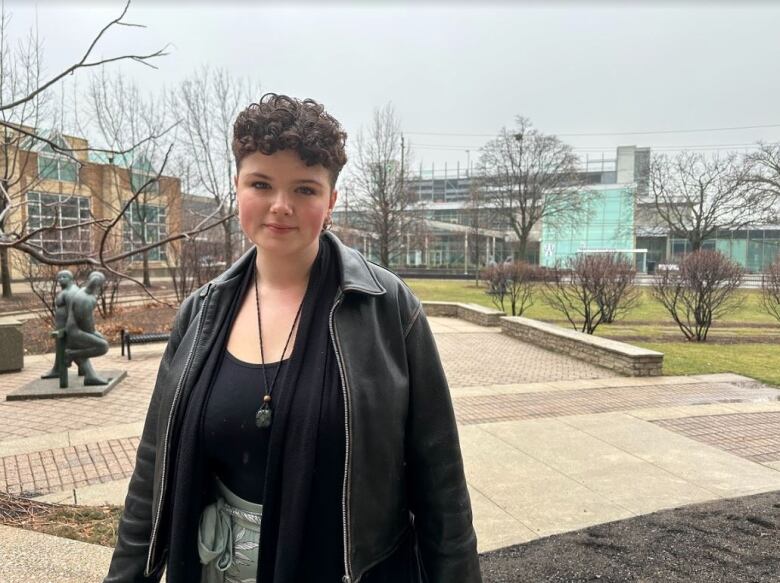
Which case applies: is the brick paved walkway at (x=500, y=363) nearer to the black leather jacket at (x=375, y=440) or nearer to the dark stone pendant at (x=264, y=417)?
the black leather jacket at (x=375, y=440)

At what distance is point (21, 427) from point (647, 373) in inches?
344

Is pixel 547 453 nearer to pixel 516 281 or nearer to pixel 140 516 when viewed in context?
pixel 140 516

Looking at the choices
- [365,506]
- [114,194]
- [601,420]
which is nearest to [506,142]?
[114,194]

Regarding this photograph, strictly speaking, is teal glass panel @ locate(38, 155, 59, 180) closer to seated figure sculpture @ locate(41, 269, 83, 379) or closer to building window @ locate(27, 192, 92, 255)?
building window @ locate(27, 192, 92, 255)

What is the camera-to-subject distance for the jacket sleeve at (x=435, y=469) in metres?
1.43

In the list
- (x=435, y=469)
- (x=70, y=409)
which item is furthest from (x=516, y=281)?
(x=435, y=469)

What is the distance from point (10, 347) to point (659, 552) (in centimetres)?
969

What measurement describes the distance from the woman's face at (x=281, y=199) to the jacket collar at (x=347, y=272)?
0.12 metres

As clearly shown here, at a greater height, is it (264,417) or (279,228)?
(279,228)

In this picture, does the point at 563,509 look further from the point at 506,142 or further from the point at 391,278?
the point at 506,142

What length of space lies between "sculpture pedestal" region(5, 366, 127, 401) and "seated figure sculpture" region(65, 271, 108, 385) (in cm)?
14

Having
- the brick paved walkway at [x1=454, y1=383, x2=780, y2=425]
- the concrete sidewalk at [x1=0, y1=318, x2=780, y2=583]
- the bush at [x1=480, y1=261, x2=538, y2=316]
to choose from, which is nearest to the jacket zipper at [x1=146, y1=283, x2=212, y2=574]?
the concrete sidewalk at [x1=0, y1=318, x2=780, y2=583]

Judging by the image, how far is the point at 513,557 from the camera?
3219mm

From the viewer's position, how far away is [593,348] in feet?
34.2
